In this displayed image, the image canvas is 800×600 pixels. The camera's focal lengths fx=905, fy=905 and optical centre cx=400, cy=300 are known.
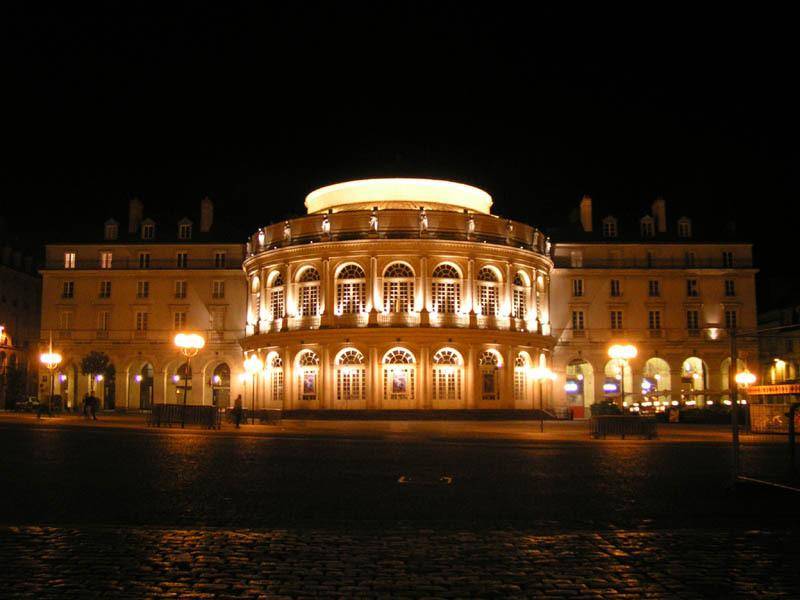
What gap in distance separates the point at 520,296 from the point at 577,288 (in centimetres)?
1291

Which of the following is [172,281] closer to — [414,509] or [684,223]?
[684,223]

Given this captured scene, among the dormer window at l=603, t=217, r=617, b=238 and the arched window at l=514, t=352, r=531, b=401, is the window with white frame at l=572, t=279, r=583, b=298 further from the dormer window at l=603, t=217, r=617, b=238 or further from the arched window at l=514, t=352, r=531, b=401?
the arched window at l=514, t=352, r=531, b=401

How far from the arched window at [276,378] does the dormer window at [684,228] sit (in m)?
38.3

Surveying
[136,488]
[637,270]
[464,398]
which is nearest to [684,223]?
[637,270]

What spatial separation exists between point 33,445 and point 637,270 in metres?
60.7

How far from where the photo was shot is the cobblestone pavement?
307 inches

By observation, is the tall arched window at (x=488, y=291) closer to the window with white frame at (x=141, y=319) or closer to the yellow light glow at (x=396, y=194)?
the yellow light glow at (x=396, y=194)

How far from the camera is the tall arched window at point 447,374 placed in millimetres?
62094

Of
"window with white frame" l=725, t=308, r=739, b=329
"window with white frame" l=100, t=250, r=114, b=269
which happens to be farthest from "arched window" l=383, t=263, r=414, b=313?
"window with white frame" l=725, t=308, r=739, b=329

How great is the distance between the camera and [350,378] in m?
62.7

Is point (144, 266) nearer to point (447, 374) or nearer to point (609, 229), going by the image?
point (447, 374)

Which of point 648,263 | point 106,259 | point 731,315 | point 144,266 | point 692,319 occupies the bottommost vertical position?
point 692,319

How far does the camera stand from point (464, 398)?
204 ft

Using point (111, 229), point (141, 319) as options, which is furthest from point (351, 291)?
point (111, 229)
